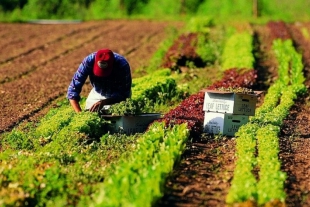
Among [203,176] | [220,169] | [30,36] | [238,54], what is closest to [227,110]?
[220,169]

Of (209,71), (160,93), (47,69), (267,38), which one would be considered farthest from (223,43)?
(160,93)

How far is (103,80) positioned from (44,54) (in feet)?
35.8

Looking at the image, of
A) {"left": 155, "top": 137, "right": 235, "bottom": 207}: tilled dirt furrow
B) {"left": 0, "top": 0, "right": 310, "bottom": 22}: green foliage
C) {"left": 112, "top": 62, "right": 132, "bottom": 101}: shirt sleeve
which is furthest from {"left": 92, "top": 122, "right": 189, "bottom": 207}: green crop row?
{"left": 0, "top": 0, "right": 310, "bottom": 22}: green foliage

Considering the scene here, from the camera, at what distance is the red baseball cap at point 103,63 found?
9.30 m

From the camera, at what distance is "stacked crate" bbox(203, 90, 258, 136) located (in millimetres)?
9672

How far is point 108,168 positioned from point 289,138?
3.40m

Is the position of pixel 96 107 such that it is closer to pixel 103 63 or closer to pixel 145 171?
pixel 103 63

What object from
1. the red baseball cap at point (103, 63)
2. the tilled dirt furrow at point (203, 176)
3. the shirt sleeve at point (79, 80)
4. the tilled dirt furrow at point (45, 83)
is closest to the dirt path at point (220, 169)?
the tilled dirt furrow at point (203, 176)

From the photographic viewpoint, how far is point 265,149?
845cm

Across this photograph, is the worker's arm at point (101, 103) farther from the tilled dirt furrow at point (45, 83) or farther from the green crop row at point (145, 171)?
the tilled dirt furrow at point (45, 83)

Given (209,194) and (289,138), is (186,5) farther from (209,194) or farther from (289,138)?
(209,194)

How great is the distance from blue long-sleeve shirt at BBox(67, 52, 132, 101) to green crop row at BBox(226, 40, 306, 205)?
1760mm

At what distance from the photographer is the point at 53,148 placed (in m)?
8.42

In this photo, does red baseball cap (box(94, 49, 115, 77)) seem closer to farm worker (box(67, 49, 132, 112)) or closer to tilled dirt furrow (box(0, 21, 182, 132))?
farm worker (box(67, 49, 132, 112))
